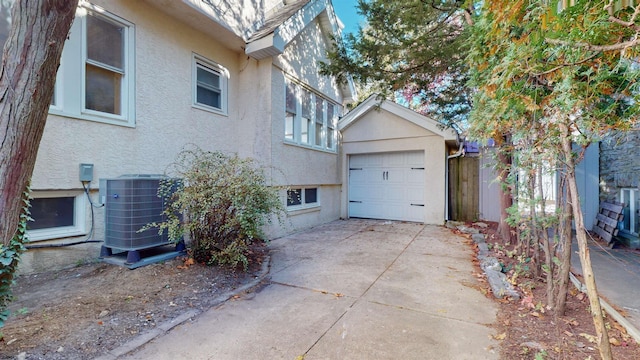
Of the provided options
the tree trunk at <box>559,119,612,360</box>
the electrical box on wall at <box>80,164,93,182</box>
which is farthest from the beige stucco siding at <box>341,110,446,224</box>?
the electrical box on wall at <box>80,164,93,182</box>

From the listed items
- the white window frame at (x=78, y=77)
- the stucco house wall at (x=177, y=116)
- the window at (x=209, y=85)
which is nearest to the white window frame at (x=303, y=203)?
the stucco house wall at (x=177, y=116)

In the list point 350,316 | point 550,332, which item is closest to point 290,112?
point 350,316

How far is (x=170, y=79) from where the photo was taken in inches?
217

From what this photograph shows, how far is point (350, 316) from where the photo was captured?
314 centimetres

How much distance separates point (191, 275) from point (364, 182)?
708 cm

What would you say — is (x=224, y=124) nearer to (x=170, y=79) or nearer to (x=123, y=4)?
(x=170, y=79)

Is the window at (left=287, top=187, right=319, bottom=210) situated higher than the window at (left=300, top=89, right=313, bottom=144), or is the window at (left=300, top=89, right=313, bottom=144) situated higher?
the window at (left=300, top=89, right=313, bottom=144)

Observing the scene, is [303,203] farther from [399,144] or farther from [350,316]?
[350,316]

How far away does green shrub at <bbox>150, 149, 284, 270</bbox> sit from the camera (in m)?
4.19

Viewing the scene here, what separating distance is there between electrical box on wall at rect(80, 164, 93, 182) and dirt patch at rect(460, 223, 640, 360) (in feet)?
18.2

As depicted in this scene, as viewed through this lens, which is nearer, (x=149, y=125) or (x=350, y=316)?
(x=350, y=316)

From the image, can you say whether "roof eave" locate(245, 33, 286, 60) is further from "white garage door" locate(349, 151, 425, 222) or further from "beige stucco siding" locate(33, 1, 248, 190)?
"white garage door" locate(349, 151, 425, 222)

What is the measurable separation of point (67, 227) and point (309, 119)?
611 cm

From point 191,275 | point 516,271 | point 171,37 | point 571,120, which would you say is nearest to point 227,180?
point 191,275
